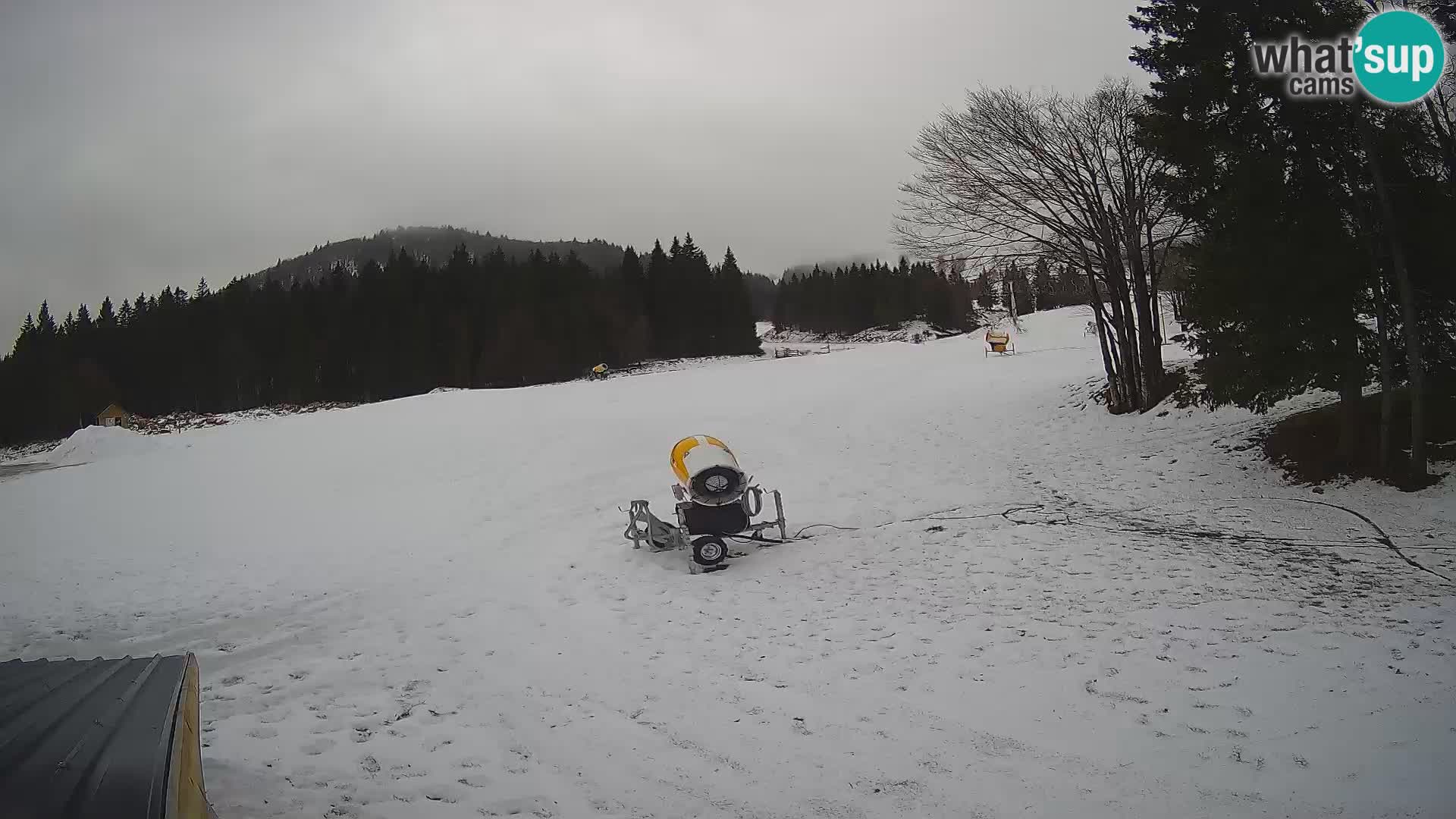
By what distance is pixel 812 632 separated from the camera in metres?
5.87

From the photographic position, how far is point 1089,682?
445cm

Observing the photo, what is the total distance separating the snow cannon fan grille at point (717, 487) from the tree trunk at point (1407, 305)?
25.4ft

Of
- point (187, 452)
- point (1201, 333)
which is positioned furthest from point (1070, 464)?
point (187, 452)

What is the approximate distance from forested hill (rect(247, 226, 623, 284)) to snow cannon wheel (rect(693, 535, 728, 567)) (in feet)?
168

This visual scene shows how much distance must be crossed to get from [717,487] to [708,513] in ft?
1.15

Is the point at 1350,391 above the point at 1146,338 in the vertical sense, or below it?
below

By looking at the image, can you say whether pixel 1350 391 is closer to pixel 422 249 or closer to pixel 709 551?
pixel 709 551

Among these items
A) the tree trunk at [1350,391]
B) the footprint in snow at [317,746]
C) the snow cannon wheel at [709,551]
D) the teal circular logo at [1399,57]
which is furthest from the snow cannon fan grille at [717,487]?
the teal circular logo at [1399,57]

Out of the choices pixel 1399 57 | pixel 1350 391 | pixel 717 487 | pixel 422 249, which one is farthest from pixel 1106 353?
pixel 422 249

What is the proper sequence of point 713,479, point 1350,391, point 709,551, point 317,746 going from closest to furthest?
point 317,746
point 709,551
point 1350,391
point 713,479

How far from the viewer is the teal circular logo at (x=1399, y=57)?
23.4 feet

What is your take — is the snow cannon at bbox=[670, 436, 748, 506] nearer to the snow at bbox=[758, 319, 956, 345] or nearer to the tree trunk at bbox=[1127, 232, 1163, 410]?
the tree trunk at bbox=[1127, 232, 1163, 410]

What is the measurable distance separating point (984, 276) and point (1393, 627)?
11460 mm

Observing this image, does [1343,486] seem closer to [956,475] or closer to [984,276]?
[956,475]
